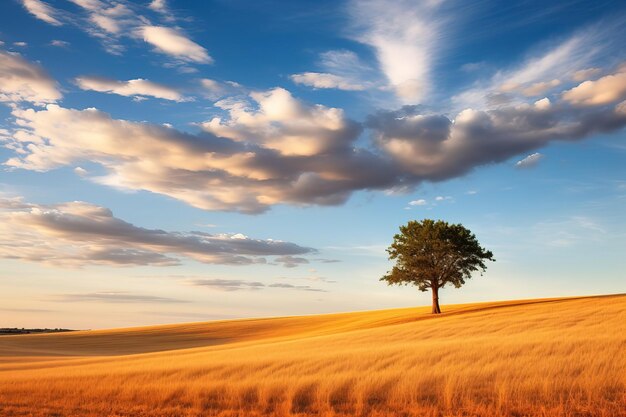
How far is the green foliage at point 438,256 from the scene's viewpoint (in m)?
57.6

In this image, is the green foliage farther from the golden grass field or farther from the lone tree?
the golden grass field

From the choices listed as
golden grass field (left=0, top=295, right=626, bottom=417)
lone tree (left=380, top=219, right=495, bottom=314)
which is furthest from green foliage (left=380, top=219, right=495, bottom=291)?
golden grass field (left=0, top=295, right=626, bottom=417)

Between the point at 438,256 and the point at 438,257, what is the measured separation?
0.13m

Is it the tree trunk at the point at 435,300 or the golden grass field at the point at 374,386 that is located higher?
the tree trunk at the point at 435,300

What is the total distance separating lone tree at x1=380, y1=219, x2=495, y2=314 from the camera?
57.6 metres

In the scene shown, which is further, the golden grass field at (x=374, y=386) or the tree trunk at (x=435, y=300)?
the tree trunk at (x=435, y=300)

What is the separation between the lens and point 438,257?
5800 centimetres

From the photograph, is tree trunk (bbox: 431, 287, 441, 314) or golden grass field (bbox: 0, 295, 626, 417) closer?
golden grass field (bbox: 0, 295, 626, 417)

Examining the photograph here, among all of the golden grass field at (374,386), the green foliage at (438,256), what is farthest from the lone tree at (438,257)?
the golden grass field at (374,386)

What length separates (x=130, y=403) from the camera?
16156mm

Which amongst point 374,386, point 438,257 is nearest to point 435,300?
point 438,257

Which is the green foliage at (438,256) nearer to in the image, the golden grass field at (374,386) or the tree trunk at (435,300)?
the tree trunk at (435,300)

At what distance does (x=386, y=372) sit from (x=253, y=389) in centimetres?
452

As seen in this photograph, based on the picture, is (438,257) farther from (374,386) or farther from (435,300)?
(374,386)
